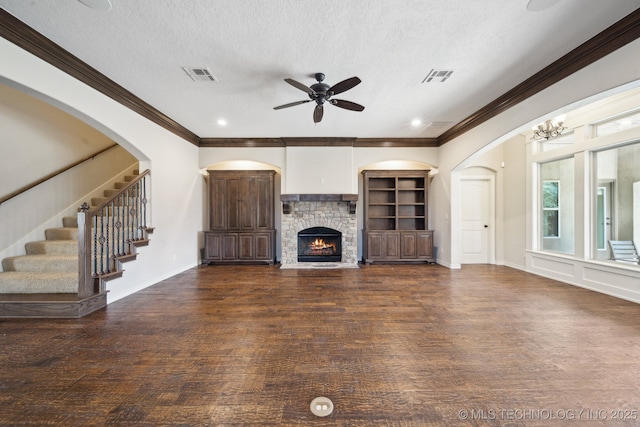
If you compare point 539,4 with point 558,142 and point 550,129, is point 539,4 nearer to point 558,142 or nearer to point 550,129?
point 550,129

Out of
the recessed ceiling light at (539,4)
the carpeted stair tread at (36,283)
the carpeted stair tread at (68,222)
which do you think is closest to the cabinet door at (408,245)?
the recessed ceiling light at (539,4)

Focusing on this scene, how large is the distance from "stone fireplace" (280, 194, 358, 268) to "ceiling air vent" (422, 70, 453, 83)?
10.4 feet

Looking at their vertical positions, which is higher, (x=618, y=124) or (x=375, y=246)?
(x=618, y=124)

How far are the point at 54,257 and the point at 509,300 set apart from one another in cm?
638

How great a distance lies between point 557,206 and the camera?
4969 millimetres

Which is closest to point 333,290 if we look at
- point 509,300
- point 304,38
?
point 509,300

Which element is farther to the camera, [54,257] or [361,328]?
[54,257]

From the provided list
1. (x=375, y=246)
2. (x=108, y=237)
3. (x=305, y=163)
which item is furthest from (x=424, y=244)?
(x=108, y=237)

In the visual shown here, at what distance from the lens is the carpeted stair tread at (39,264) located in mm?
3463

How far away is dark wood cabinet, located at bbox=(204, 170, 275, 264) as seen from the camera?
6195 millimetres

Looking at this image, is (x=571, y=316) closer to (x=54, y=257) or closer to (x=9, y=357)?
(x=9, y=357)

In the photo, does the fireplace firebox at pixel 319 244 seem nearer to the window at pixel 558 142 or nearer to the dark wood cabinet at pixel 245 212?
the dark wood cabinet at pixel 245 212

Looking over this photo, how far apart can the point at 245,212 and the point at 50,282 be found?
355cm

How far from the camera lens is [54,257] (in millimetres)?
3594
